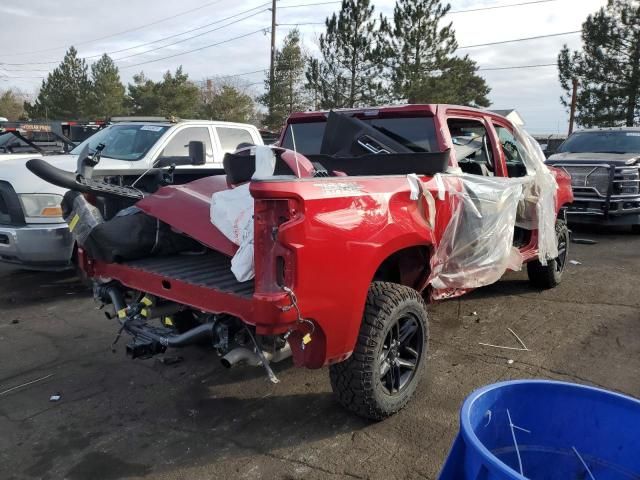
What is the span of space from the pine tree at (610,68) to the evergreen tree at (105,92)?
95.9ft

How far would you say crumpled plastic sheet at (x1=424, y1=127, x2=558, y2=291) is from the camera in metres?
4.06

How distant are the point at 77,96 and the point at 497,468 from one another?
41186 millimetres

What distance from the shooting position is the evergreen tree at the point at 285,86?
3238cm

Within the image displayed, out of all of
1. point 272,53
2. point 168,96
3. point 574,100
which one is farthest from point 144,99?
point 574,100

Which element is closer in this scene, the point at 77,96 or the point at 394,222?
the point at 394,222

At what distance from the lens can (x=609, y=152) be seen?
36.2 feet

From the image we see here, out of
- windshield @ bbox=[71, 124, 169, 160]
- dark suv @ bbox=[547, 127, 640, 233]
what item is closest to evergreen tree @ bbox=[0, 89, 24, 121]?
windshield @ bbox=[71, 124, 169, 160]

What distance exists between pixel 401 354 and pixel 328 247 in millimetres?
1247

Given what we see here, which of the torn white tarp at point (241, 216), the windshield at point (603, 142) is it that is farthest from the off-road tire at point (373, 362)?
the windshield at point (603, 142)

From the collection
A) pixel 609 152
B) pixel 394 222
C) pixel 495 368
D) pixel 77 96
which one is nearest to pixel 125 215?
pixel 394 222

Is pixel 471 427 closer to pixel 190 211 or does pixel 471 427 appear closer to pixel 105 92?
pixel 190 211

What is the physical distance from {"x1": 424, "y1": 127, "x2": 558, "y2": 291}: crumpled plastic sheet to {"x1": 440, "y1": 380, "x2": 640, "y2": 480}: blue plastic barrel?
6.01 feet

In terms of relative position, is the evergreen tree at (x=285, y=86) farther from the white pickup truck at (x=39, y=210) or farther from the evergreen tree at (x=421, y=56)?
the white pickup truck at (x=39, y=210)

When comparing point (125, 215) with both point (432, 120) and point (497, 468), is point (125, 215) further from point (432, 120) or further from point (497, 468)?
point (497, 468)
